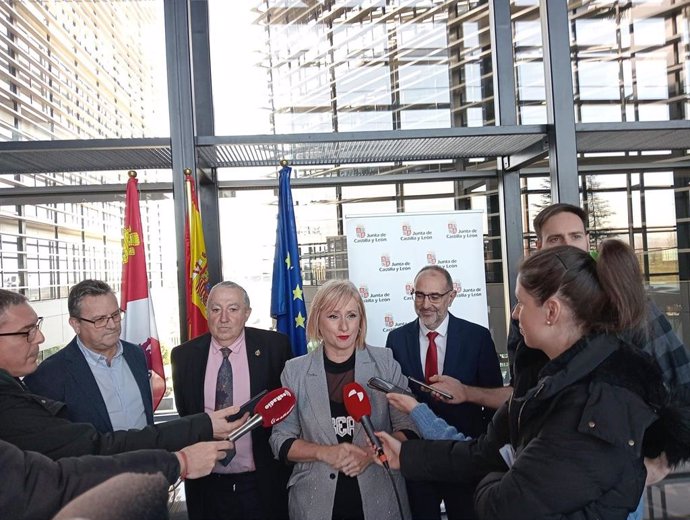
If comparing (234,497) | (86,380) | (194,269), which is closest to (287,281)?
(194,269)

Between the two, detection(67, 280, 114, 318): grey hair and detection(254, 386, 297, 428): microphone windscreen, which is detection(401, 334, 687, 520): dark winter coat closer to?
detection(254, 386, 297, 428): microphone windscreen

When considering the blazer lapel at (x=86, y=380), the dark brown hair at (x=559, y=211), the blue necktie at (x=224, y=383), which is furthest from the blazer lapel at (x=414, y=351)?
the blazer lapel at (x=86, y=380)

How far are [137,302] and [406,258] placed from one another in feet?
6.38

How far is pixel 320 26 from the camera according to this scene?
15.7ft

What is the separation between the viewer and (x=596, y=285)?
1.48m

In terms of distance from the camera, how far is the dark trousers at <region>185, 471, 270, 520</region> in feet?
9.28

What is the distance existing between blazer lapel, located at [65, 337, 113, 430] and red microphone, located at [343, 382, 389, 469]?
1.16 metres

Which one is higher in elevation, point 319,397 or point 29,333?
point 29,333

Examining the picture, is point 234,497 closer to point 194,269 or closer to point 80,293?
point 80,293

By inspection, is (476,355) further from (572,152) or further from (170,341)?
(170,341)

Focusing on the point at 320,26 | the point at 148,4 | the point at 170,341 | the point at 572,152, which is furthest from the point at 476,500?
the point at 148,4

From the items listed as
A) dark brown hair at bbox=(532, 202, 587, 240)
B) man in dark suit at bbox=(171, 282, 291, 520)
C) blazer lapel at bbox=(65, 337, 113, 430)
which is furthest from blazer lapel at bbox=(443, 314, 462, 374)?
blazer lapel at bbox=(65, 337, 113, 430)

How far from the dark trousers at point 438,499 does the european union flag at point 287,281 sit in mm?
1476

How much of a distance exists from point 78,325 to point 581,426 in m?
2.19
